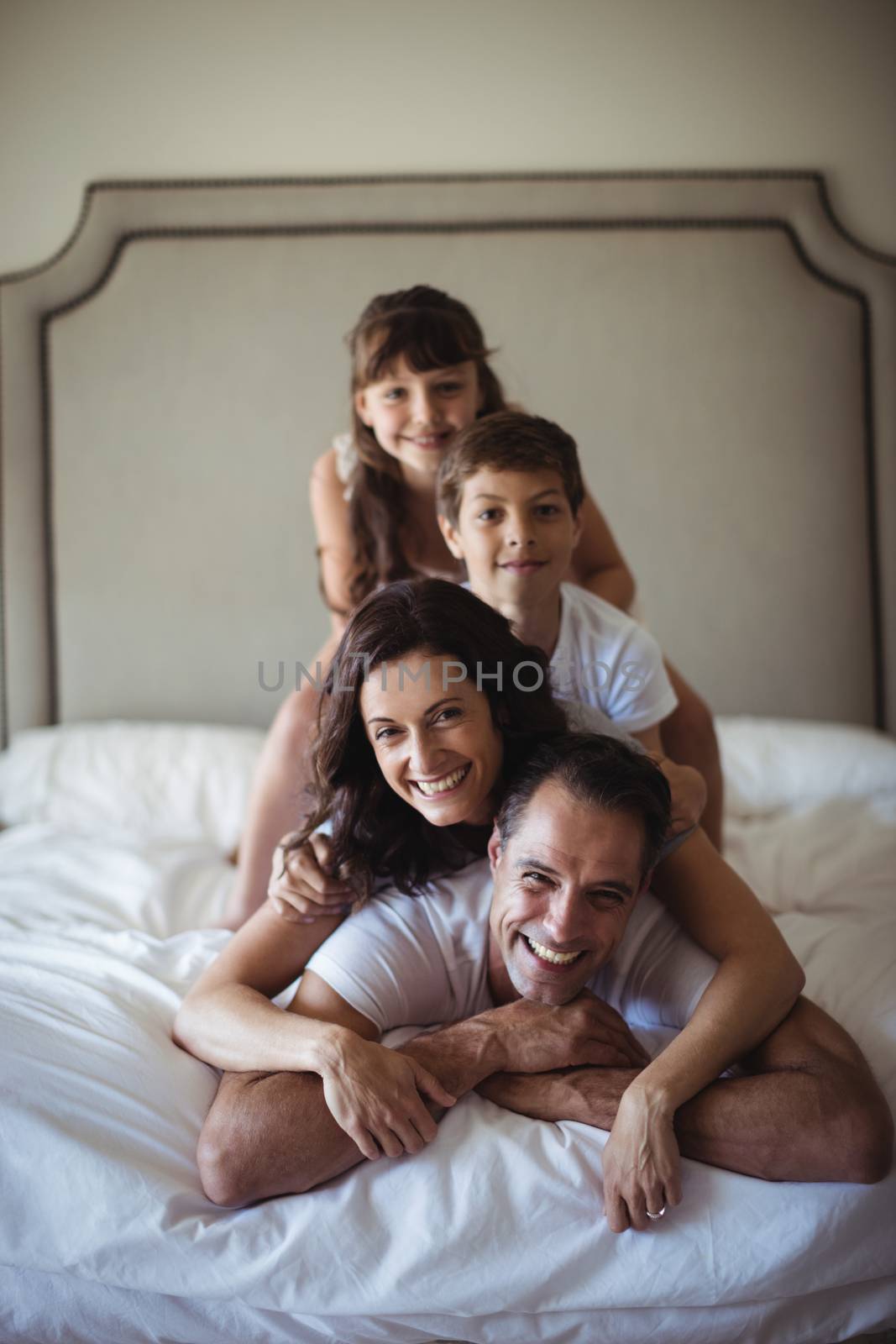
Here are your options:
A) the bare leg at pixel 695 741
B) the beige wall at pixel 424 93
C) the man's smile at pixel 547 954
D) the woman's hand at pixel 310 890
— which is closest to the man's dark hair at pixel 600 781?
the man's smile at pixel 547 954

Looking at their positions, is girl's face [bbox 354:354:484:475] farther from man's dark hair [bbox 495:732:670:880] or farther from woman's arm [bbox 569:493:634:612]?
man's dark hair [bbox 495:732:670:880]

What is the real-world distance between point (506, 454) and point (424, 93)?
112 cm

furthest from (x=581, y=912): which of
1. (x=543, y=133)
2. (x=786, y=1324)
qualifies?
(x=543, y=133)

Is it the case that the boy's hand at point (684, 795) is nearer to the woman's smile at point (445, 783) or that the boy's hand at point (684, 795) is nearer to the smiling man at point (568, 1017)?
the smiling man at point (568, 1017)

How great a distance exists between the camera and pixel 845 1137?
989mm

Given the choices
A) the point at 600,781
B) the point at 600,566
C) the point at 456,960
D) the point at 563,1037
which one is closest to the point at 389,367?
the point at 600,566

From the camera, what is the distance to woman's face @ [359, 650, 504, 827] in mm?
1136

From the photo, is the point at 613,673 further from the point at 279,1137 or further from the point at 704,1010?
the point at 279,1137

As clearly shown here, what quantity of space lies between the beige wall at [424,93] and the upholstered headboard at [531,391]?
0.06 metres

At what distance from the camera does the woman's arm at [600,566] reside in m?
1.61

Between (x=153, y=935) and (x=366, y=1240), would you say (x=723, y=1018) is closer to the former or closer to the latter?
(x=366, y=1240)

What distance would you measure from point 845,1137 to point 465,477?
0.83 metres

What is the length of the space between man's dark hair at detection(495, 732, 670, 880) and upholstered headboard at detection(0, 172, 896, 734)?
0.85 metres

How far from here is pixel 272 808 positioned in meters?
1.64
